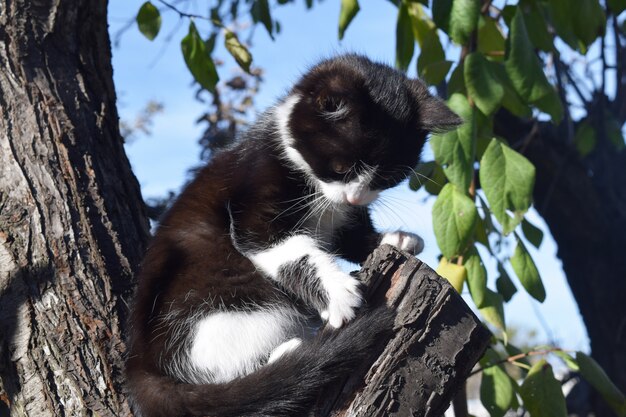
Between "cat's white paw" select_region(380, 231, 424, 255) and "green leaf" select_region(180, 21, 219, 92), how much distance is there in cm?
105

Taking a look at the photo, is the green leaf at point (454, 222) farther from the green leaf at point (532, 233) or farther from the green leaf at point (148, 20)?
the green leaf at point (148, 20)

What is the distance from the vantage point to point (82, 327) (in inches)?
91.0

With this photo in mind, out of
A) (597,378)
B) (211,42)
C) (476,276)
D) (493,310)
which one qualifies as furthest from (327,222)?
(211,42)

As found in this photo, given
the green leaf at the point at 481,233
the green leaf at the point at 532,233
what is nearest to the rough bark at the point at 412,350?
the green leaf at the point at 481,233

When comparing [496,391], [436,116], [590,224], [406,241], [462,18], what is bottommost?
[590,224]

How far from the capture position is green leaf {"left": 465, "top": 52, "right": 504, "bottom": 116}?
2547 mm

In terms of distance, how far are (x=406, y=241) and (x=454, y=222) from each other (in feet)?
0.55

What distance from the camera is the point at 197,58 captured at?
3053 mm

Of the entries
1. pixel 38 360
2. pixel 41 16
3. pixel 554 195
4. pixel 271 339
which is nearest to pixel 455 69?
pixel 271 339

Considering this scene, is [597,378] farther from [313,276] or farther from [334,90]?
[334,90]

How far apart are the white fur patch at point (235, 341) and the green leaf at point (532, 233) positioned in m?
1.09

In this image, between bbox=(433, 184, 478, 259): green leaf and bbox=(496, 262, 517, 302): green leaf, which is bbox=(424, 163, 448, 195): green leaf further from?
bbox=(496, 262, 517, 302): green leaf

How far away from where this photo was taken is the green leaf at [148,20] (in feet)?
9.94

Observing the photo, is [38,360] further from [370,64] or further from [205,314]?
[370,64]
